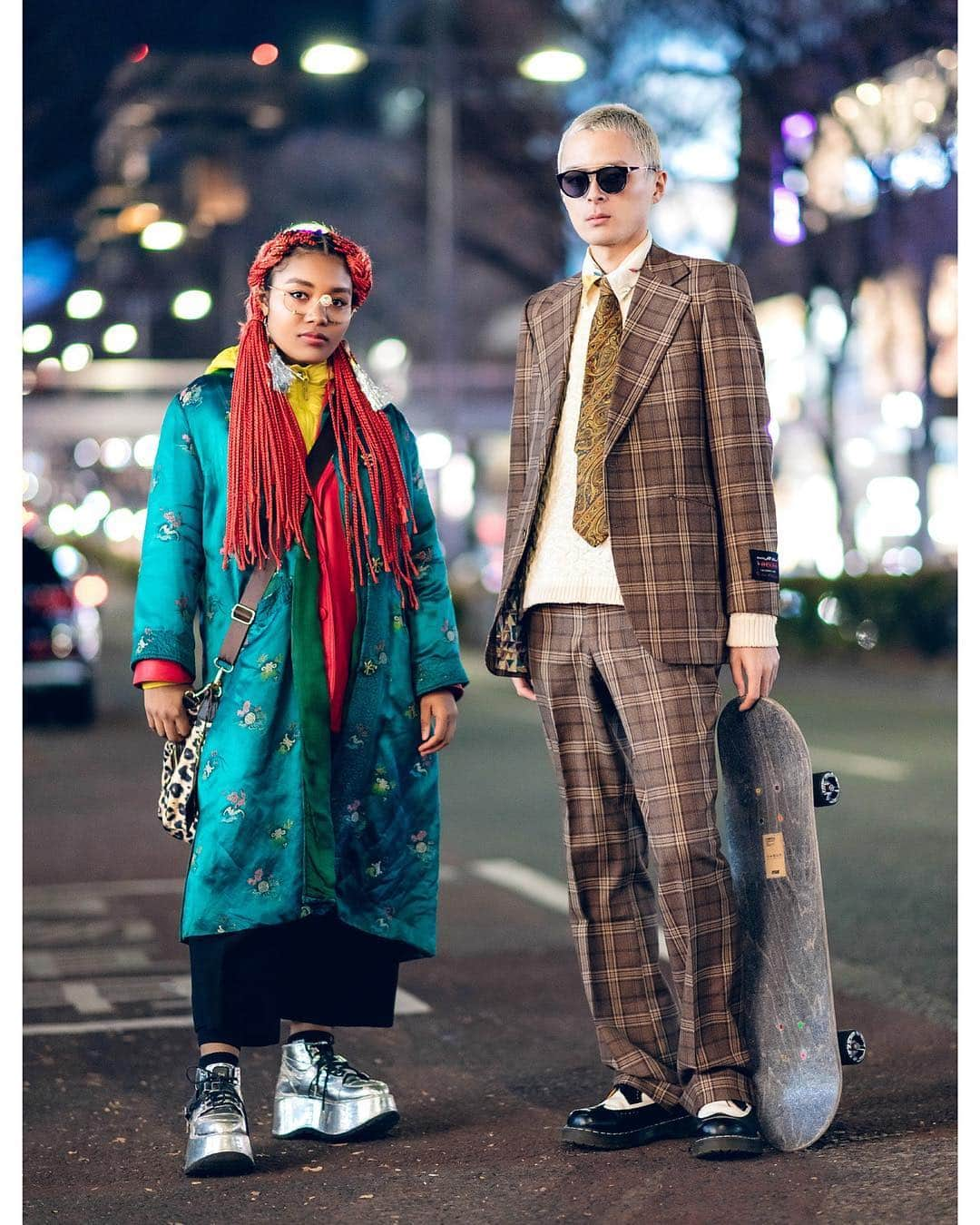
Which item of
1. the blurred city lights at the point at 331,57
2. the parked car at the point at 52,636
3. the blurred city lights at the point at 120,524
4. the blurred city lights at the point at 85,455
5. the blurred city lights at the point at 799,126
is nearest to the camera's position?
the parked car at the point at 52,636

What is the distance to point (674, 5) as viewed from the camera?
23297 mm

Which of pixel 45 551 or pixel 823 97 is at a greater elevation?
pixel 823 97

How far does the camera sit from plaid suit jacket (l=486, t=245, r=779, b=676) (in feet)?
13.0

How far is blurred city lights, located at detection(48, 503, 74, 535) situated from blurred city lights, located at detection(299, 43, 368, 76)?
80895 mm

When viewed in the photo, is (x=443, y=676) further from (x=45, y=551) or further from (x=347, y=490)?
(x=45, y=551)

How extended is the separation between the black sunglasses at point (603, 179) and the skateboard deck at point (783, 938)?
3.81ft

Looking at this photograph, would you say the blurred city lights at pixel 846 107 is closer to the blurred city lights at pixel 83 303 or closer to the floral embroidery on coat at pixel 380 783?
the floral embroidery on coat at pixel 380 783

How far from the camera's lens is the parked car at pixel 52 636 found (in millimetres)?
16281

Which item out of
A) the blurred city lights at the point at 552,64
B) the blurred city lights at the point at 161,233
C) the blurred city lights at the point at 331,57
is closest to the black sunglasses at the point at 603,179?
the blurred city lights at the point at 552,64

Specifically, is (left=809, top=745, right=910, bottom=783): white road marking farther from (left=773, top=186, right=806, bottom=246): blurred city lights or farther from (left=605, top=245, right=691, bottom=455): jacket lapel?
(left=773, top=186, right=806, bottom=246): blurred city lights

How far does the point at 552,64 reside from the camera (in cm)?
1866

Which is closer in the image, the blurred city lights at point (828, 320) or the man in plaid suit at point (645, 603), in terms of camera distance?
the man in plaid suit at point (645, 603)

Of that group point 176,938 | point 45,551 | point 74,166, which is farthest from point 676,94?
point 176,938

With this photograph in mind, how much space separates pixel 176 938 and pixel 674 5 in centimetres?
1880
